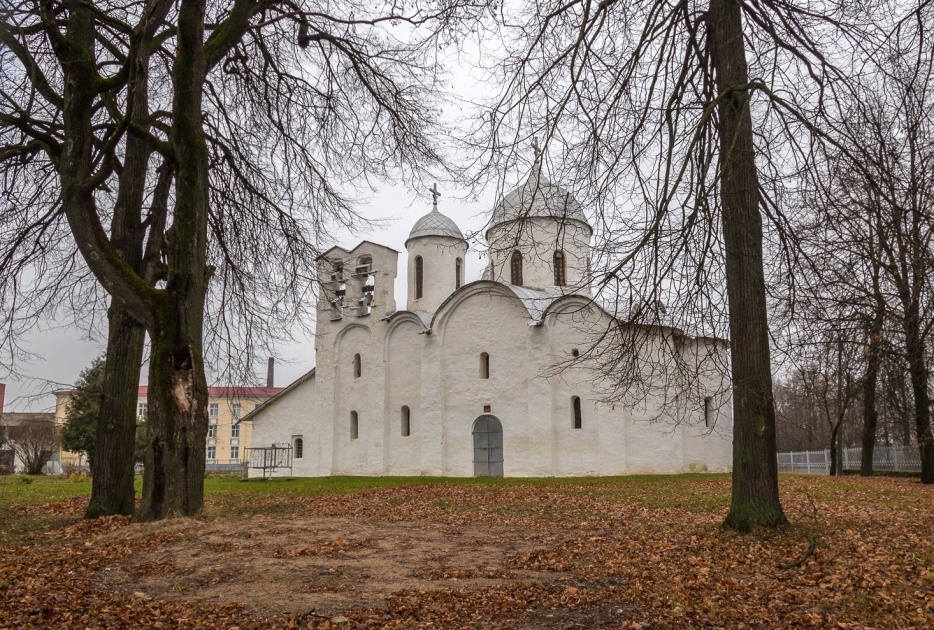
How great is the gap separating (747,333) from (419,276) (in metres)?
25.8

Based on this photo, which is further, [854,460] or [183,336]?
[854,460]

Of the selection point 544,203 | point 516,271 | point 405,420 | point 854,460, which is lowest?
point 854,460

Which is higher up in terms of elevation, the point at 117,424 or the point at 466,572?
the point at 117,424

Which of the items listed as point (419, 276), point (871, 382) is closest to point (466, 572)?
point (871, 382)

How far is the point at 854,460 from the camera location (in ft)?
115

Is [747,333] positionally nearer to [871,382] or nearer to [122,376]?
[122,376]

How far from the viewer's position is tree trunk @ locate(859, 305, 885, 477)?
16672mm

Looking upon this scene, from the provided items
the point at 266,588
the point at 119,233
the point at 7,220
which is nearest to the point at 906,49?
the point at 266,588

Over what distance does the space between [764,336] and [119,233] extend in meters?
9.44

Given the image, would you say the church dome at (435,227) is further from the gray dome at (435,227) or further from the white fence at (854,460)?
the white fence at (854,460)

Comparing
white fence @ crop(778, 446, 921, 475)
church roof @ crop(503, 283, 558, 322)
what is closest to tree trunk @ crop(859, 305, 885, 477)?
white fence @ crop(778, 446, 921, 475)

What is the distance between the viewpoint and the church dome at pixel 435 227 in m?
33.8

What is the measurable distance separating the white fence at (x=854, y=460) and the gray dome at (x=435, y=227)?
1963 cm

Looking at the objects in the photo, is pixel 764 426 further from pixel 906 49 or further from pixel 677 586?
pixel 906 49
